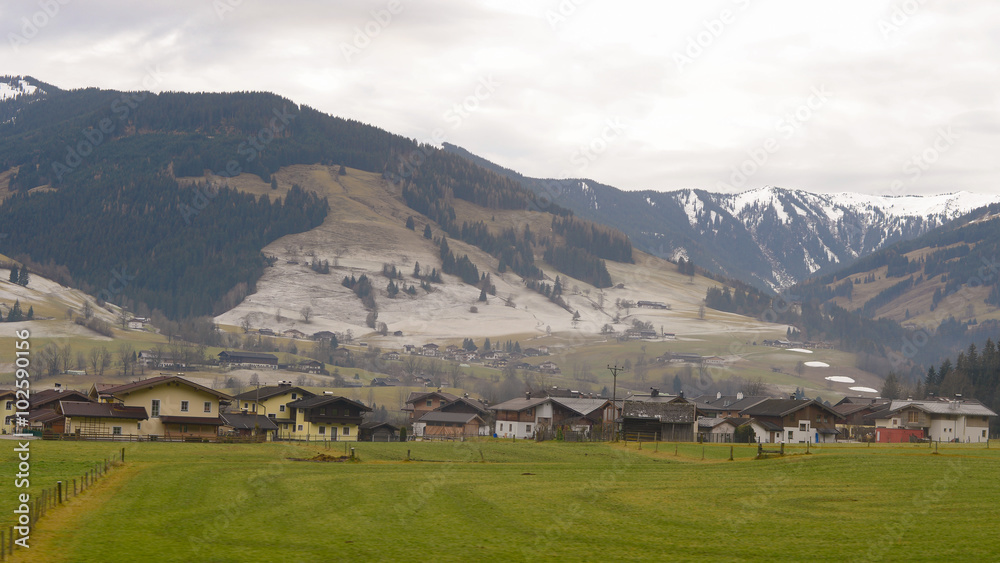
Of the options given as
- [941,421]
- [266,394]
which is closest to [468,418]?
[266,394]

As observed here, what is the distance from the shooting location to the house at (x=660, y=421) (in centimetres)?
10212

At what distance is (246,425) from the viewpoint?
319 feet

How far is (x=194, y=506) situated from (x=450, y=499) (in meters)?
10.3

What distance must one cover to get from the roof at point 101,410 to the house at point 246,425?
29.9 ft

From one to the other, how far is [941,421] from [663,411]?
38.3 meters

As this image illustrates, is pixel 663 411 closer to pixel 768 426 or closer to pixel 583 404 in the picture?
pixel 768 426

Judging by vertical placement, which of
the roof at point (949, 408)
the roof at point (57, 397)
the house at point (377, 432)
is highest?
the roof at point (949, 408)

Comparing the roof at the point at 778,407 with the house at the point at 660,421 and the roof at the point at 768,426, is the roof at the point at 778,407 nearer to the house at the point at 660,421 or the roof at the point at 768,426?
the roof at the point at 768,426

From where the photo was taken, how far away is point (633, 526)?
110 feet

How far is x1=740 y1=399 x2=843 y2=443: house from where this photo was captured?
4353 inches

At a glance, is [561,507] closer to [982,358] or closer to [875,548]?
[875,548]

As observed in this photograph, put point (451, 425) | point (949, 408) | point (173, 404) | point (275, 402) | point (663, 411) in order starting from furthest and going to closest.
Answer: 1. point (451, 425)
2. point (949, 408)
3. point (275, 402)
4. point (663, 411)
5. point (173, 404)

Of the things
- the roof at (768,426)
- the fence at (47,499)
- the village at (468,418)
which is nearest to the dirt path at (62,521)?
the fence at (47,499)

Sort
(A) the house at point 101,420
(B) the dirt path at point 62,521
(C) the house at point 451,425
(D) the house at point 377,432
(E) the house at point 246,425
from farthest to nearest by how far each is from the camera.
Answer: (C) the house at point 451,425
(D) the house at point 377,432
(E) the house at point 246,425
(A) the house at point 101,420
(B) the dirt path at point 62,521
